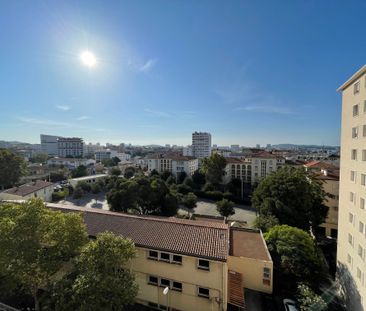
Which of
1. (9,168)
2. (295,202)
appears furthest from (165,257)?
(9,168)

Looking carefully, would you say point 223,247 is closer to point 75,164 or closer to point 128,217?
point 128,217

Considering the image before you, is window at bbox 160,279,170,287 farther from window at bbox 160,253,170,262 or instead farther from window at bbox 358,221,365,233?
window at bbox 358,221,365,233

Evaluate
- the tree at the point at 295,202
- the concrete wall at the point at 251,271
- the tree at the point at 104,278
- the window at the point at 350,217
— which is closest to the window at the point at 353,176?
the window at the point at 350,217

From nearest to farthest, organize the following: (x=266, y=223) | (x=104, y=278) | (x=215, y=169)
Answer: (x=104, y=278) < (x=266, y=223) < (x=215, y=169)

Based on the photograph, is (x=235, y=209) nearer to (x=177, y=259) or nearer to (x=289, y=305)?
(x=289, y=305)

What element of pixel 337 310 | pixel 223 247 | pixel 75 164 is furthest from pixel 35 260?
pixel 75 164

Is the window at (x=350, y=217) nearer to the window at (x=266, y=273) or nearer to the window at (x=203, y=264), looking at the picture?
the window at (x=266, y=273)
